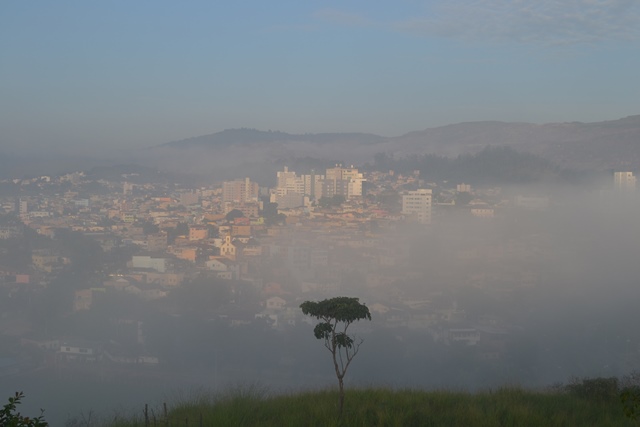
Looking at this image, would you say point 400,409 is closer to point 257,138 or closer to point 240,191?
point 240,191

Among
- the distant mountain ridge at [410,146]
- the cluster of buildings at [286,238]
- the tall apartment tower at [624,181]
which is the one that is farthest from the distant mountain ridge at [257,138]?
the tall apartment tower at [624,181]

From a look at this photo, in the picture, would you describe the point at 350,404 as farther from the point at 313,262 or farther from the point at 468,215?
the point at 468,215

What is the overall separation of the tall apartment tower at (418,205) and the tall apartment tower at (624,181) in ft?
38.7

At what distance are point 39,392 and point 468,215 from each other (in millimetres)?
26458

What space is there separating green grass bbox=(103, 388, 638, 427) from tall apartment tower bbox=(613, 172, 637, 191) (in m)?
35.1

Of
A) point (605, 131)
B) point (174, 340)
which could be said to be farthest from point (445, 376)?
point (605, 131)

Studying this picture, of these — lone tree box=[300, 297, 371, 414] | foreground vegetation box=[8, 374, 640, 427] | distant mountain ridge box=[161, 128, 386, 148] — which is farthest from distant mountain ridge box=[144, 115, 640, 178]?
lone tree box=[300, 297, 371, 414]

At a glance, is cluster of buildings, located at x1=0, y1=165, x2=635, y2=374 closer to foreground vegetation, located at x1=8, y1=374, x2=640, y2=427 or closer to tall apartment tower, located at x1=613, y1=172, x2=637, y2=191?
tall apartment tower, located at x1=613, y1=172, x2=637, y2=191

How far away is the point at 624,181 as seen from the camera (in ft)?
134

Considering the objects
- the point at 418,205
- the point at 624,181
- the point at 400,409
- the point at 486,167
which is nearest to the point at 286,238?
the point at 418,205

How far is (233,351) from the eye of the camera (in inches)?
860

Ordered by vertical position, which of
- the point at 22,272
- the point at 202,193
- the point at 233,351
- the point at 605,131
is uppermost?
the point at 605,131

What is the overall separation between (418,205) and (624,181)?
1373cm

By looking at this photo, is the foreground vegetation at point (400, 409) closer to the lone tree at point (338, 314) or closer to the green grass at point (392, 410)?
the green grass at point (392, 410)
